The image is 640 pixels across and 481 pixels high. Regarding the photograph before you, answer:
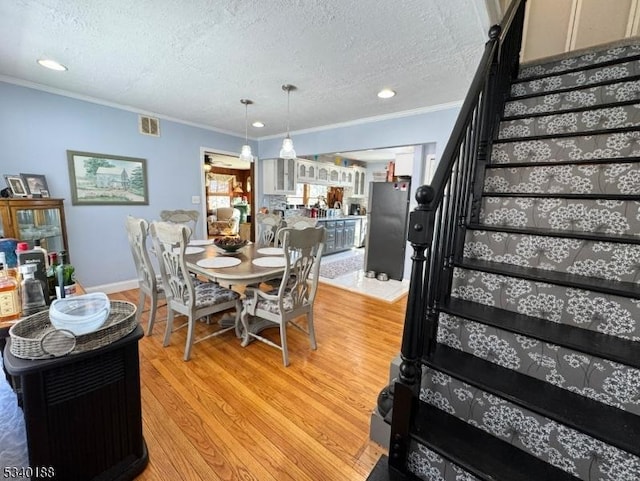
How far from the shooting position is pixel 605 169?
1.34m

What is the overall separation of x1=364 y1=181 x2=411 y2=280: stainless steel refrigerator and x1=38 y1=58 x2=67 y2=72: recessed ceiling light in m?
3.77

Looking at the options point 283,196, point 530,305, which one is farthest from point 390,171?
point 530,305

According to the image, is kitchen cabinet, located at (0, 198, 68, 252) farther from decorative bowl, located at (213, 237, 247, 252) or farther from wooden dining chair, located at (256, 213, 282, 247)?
wooden dining chair, located at (256, 213, 282, 247)

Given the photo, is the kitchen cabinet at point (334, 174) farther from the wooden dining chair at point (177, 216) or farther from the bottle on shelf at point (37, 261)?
the bottle on shelf at point (37, 261)

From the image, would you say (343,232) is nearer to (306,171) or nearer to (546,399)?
(306,171)

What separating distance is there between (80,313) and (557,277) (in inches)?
79.4

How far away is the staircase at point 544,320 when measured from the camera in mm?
930

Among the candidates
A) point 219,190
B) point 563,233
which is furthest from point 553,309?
point 219,190

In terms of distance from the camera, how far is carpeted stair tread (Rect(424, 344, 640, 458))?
0.84m

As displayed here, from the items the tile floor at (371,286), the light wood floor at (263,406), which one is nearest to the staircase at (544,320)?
the light wood floor at (263,406)

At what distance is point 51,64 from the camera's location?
2.41 meters

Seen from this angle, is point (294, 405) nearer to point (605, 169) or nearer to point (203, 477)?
point (203, 477)

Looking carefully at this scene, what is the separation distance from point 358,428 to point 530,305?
1144 millimetres

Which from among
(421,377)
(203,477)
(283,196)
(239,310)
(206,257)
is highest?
(283,196)
